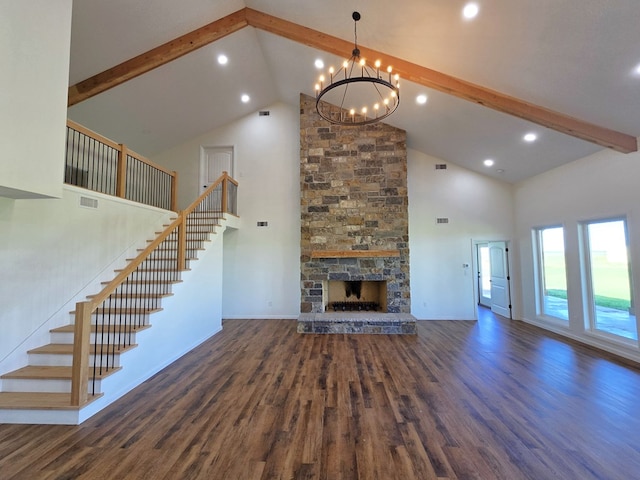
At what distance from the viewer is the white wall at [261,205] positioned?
6953 mm

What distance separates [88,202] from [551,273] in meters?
8.42

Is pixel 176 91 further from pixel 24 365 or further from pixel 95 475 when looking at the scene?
pixel 95 475

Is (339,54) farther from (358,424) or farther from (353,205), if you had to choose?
(358,424)

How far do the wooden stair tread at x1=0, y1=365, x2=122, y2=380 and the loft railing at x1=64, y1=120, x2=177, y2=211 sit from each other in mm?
2695

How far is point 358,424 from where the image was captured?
2510mm

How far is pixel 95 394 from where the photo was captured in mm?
2764

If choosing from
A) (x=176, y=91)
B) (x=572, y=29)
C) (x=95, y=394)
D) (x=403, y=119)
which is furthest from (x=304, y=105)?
(x=95, y=394)

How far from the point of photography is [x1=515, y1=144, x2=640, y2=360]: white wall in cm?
412

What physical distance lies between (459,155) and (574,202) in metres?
2.27

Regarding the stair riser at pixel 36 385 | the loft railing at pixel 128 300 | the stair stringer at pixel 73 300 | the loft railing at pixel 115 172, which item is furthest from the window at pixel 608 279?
the loft railing at pixel 115 172

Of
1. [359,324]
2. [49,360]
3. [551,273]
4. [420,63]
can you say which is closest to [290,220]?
[359,324]

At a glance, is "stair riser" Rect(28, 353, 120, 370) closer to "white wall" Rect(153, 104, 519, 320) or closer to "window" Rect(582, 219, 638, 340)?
"white wall" Rect(153, 104, 519, 320)

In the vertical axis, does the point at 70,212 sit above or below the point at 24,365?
above

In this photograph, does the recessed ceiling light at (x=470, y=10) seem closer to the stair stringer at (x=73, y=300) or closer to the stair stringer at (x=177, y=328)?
the stair stringer at (x=177, y=328)
